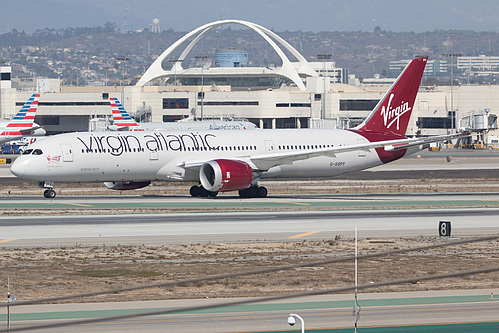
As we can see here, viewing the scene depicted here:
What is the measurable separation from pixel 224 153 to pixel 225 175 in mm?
4130

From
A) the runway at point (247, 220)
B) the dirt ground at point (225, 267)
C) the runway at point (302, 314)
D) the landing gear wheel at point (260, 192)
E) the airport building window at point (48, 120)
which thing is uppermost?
the airport building window at point (48, 120)

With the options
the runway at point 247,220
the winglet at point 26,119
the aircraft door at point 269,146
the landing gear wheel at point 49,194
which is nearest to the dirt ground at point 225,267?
the runway at point 247,220

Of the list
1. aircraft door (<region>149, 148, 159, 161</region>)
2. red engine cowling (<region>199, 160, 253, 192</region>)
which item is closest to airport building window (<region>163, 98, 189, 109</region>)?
aircraft door (<region>149, 148, 159, 161</region>)

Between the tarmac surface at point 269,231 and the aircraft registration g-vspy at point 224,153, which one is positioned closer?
the tarmac surface at point 269,231

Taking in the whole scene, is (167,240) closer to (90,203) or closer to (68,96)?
(90,203)

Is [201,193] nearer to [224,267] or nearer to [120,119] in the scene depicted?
[224,267]

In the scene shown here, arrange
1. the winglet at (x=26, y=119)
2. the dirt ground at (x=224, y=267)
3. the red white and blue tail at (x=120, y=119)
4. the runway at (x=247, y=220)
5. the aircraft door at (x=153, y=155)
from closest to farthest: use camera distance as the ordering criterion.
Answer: the dirt ground at (x=224, y=267) < the runway at (x=247, y=220) < the aircraft door at (x=153, y=155) < the red white and blue tail at (x=120, y=119) < the winglet at (x=26, y=119)

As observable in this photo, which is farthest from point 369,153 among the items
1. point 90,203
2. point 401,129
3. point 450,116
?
point 450,116

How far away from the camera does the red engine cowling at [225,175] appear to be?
2211 inches

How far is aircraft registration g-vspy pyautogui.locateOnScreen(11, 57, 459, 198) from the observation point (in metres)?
56.1

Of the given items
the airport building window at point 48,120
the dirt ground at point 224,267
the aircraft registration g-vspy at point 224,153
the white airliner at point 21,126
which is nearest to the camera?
the dirt ground at point 224,267

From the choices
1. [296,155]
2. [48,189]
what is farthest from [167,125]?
[296,155]

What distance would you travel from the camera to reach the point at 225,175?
56094mm

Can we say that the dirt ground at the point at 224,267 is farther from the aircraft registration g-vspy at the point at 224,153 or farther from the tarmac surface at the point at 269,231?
the aircraft registration g-vspy at the point at 224,153
